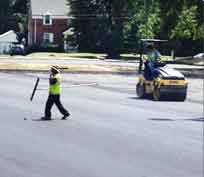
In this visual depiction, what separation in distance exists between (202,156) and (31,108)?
32.9ft

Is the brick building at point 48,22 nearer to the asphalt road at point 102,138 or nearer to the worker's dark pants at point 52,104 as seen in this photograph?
the asphalt road at point 102,138

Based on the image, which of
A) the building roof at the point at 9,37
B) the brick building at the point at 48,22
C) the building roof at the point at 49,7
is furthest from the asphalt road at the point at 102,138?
the building roof at the point at 9,37

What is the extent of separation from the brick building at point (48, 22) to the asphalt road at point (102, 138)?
85.8 meters

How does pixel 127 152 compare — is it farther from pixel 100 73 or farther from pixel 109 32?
pixel 109 32

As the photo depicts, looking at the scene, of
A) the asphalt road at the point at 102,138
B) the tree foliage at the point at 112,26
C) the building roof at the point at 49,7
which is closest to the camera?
the asphalt road at the point at 102,138

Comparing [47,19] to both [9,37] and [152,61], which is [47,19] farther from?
[152,61]

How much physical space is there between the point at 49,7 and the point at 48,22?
2366mm

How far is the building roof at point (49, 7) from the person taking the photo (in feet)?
373

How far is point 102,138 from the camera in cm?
1576

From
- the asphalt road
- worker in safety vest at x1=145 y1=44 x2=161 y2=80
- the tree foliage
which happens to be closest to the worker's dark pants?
the asphalt road

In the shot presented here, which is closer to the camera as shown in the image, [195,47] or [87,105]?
[87,105]

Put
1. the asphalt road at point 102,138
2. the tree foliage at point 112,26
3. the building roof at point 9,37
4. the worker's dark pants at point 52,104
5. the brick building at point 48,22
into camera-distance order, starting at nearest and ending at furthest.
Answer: the asphalt road at point 102,138
the worker's dark pants at point 52,104
the tree foliage at point 112,26
the brick building at point 48,22
the building roof at point 9,37

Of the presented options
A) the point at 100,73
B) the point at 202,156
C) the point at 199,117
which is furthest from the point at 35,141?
the point at 100,73

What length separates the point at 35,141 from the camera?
15055mm
